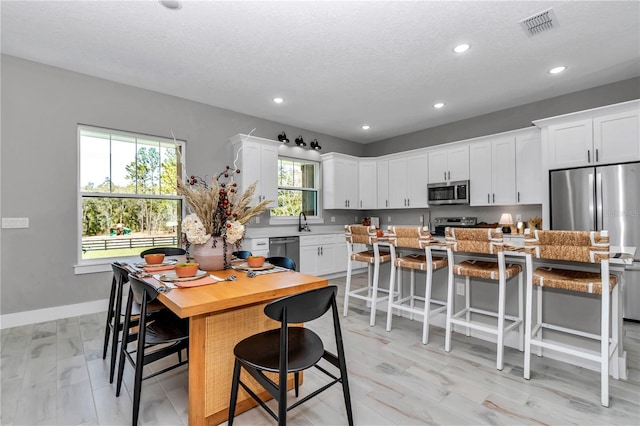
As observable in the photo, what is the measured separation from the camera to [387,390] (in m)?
2.07

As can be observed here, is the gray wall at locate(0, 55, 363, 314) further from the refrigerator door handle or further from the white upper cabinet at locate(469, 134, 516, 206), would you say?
the refrigerator door handle

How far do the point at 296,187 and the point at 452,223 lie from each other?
9.65 feet

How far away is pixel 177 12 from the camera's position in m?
2.53

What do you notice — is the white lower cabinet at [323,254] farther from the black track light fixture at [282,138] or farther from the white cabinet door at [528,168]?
the white cabinet door at [528,168]

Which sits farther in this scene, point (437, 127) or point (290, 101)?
point (437, 127)

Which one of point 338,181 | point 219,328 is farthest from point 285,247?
point 219,328

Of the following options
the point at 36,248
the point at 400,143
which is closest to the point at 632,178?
the point at 400,143

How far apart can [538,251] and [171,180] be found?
174 inches

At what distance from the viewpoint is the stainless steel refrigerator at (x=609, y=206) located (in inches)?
131

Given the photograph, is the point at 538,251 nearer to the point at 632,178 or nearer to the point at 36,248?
the point at 632,178

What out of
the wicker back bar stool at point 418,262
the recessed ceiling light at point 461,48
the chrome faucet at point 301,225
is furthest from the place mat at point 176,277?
the chrome faucet at point 301,225

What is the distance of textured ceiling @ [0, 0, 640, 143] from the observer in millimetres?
2523

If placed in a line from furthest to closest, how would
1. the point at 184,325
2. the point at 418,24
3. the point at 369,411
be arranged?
1. the point at 418,24
2. the point at 184,325
3. the point at 369,411

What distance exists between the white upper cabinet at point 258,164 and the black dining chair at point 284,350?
3399 millimetres
